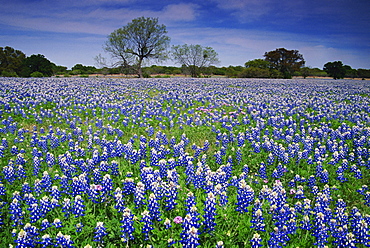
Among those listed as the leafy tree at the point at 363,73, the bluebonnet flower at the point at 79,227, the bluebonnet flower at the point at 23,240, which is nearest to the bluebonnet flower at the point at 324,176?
the bluebonnet flower at the point at 79,227

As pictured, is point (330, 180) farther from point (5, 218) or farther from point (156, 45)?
point (156, 45)

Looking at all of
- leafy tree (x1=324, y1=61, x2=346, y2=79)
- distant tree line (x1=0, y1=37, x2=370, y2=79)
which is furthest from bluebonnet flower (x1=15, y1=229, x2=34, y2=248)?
leafy tree (x1=324, y1=61, x2=346, y2=79)

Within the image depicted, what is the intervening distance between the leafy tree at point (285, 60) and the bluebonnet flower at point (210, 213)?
77986 mm

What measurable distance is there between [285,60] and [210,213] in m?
80.6

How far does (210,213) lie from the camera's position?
3.39 metres

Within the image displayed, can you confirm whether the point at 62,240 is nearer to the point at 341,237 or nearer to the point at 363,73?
the point at 341,237

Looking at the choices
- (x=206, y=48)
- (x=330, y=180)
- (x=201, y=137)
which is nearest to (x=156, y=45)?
(x=206, y=48)

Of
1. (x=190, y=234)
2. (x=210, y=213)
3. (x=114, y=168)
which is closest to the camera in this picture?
(x=190, y=234)

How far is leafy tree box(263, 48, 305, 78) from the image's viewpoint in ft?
246

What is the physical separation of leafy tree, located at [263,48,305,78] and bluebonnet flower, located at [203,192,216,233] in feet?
256

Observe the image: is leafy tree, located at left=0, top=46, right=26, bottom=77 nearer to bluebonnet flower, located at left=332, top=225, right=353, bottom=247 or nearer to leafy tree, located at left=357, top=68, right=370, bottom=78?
bluebonnet flower, located at left=332, top=225, right=353, bottom=247

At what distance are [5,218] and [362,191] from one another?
637 centimetres

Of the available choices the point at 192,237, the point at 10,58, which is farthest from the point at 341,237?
the point at 10,58

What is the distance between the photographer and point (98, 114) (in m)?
11.3
